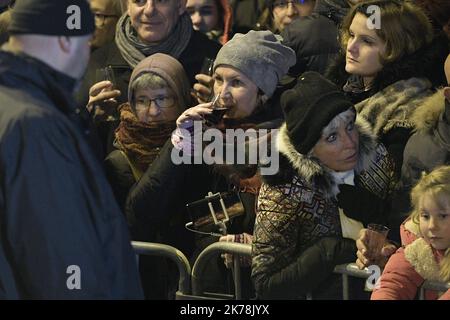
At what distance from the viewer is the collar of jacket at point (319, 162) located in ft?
19.3

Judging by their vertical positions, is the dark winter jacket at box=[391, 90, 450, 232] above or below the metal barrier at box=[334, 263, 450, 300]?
above

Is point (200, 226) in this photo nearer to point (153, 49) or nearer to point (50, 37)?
point (153, 49)

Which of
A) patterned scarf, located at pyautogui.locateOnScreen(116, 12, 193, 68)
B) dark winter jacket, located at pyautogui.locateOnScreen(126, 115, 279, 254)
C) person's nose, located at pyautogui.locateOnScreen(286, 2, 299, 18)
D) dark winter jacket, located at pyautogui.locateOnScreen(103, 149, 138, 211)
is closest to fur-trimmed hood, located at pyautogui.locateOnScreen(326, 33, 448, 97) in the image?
dark winter jacket, located at pyautogui.locateOnScreen(126, 115, 279, 254)

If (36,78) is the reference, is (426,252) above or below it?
below

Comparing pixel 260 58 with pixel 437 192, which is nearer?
pixel 437 192

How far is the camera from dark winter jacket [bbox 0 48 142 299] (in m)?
4.65

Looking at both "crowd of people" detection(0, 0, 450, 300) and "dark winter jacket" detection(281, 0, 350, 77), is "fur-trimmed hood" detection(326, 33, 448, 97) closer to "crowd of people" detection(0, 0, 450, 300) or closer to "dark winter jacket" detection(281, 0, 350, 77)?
"crowd of people" detection(0, 0, 450, 300)

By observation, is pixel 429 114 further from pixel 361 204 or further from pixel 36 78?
pixel 36 78

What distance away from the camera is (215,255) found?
604 cm

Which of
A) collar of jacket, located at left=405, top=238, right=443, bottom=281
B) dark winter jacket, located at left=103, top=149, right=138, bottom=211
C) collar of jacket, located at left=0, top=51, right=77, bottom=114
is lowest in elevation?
collar of jacket, located at left=405, top=238, right=443, bottom=281

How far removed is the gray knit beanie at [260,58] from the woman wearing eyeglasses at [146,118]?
228mm

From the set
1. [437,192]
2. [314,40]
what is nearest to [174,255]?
[437,192]

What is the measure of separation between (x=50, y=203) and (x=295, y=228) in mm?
1456
